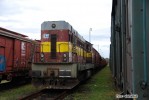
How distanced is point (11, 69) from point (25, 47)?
10.0 ft

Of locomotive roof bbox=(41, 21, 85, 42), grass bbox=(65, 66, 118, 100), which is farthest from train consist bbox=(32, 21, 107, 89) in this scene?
grass bbox=(65, 66, 118, 100)

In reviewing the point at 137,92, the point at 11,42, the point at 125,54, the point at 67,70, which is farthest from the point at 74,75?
the point at 137,92

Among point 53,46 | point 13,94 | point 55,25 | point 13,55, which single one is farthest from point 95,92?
point 13,55

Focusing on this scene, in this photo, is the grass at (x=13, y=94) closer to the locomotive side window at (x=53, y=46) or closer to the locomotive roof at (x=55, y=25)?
the locomotive side window at (x=53, y=46)

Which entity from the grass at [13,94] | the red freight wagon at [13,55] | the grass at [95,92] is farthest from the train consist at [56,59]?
the red freight wagon at [13,55]

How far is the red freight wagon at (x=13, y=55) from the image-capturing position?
1494 cm

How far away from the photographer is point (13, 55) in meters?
16.6

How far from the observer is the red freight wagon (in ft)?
49.0

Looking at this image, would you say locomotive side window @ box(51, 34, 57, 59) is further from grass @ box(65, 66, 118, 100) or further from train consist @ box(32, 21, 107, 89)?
grass @ box(65, 66, 118, 100)

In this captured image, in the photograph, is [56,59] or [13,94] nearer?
[13,94]

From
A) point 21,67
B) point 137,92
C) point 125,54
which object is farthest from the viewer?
point 21,67

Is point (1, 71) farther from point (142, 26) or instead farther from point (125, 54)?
point (142, 26)

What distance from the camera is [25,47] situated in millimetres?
18875

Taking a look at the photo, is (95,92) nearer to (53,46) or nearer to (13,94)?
(53,46)
